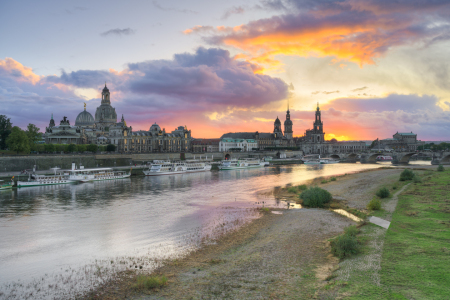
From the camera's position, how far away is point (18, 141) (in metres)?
73.9

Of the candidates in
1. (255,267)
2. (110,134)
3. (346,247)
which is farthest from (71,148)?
(346,247)

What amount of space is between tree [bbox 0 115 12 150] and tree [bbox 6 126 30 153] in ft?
46.7

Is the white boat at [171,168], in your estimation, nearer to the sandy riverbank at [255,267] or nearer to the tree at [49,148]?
the tree at [49,148]

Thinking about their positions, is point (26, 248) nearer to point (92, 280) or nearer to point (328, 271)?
point (92, 280)

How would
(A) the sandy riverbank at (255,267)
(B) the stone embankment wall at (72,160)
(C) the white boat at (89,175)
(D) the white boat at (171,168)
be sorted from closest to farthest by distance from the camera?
(A) the sandy riverbank at (255,267)
(C) the white boat at (89,175)
(B) the stone embankment wall at (72,160)
(D) the white boat at (171,168)

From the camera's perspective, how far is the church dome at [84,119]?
503 ft

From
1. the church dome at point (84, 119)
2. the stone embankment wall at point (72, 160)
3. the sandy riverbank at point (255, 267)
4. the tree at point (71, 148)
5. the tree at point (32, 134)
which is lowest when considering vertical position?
the sandy riverbank at point (255, 267)

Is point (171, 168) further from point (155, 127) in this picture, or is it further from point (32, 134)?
point (155, 127)

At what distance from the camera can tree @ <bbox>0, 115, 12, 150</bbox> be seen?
85312 millimetres

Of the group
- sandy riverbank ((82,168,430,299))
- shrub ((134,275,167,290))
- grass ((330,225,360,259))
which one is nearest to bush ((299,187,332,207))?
sandy riverbank ((82,168,430,299))

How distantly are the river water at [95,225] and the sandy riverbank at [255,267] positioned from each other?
97.5 inches

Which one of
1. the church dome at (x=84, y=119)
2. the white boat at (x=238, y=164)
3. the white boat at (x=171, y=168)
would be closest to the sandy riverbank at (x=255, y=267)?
the white boat at (x=171, y=168)

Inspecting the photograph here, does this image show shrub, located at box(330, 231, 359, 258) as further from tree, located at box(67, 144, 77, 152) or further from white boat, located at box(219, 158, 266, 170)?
tree, located at box(67, 144, 77, 152)

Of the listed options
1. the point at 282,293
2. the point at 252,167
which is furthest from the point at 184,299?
the point at 252,167
